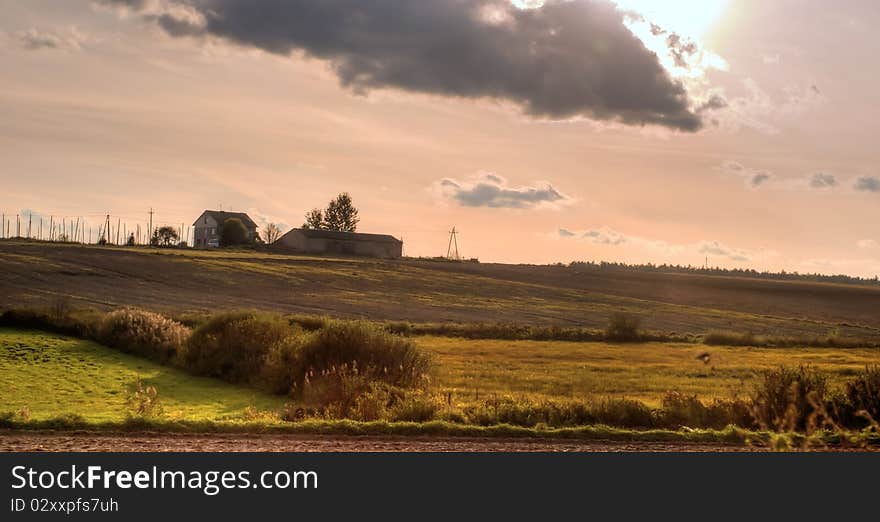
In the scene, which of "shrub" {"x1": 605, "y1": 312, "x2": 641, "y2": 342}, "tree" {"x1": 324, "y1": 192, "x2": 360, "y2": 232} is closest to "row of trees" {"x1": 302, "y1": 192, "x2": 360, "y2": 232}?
"tree" {"x1": 324, "y1": 192, "x2": 360, "y2": 232}

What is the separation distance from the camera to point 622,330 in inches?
2232

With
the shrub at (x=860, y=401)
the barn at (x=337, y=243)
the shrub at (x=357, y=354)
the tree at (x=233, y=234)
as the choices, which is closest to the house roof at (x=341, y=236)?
the barn at (x=337, y=243)

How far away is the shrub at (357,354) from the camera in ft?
90.3

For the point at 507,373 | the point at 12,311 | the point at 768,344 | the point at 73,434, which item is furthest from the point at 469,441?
the point at 768,344

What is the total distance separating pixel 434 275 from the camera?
105 metres

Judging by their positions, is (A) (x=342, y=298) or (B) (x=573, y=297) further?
(B) (x=573, y=297)

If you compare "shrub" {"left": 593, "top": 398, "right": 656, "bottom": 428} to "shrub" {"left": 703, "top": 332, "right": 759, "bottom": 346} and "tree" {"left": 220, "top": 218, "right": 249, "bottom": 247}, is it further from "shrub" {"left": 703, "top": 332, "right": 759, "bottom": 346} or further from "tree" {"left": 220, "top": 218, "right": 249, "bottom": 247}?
"tree" {"left": 220, "top": 218, "right": 249, "bottom": 247}

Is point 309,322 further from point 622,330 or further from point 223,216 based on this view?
point 223,216

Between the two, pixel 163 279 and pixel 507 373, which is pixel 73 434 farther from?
pixel 163 279

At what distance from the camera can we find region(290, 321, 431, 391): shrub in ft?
→ 90.3

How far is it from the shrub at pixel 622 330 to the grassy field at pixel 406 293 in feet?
38.0

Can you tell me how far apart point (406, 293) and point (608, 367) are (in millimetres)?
46430

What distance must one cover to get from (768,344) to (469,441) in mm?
45051

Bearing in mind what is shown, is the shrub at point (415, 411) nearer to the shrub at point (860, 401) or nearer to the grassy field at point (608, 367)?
the grassy field at point (608, 367)
